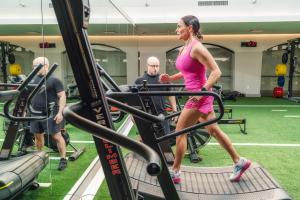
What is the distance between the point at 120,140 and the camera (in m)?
1.03

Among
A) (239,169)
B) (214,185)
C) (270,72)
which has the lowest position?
(214,185)

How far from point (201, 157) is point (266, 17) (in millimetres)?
5755

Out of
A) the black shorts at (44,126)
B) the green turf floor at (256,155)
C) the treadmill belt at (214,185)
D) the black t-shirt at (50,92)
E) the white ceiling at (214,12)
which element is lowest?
the green turf floor at (256,155)

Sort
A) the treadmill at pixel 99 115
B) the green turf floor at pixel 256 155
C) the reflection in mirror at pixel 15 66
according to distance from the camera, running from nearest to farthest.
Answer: the treadmill at pixel 99 115, the green turf floor at pixel 256 155, the reflection in mirror at pixel 15 66

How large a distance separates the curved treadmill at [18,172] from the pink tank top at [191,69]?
1.67 m

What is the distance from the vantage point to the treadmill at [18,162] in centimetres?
261

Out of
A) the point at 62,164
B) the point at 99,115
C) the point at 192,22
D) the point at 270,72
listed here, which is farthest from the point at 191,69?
the point at 270,72

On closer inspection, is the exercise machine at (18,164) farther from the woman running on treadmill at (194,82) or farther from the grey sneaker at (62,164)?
the woman running on treadmill at (194,82)

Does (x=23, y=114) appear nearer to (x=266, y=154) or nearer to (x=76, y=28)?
(x=76, y=28)

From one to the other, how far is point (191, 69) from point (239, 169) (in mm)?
1114

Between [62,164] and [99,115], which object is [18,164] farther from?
[99,115]

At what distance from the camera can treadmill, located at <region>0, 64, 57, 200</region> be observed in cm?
261

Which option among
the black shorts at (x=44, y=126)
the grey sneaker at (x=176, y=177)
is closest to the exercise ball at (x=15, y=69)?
the black shorts at (x=44, y=126)

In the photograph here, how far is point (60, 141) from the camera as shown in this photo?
13.6ft
